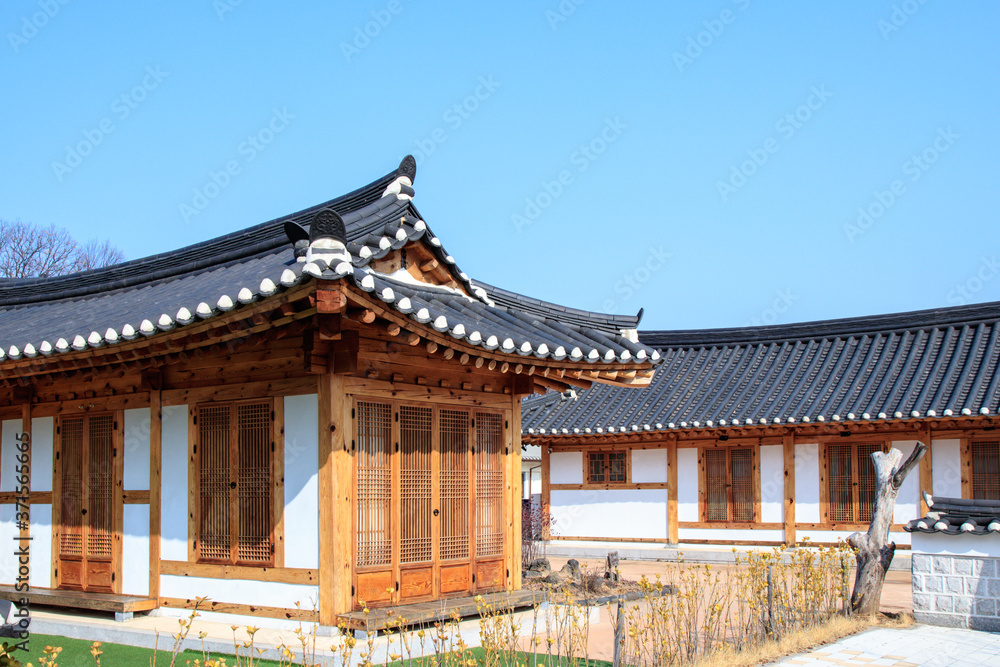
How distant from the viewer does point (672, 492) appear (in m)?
18.5

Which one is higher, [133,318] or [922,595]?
[133,318]

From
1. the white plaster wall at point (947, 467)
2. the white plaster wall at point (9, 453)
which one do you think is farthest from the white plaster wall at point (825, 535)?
the white plaster wall at point (9, 453)

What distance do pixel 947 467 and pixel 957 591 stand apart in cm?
729

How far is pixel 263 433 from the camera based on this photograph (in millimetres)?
8086

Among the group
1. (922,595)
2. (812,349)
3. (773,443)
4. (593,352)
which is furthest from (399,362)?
(812,349)

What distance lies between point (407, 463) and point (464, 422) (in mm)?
878

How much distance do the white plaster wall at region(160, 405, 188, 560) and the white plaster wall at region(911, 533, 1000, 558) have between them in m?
7.41

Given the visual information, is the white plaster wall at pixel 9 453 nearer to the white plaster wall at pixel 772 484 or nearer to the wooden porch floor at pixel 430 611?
the wooden porch floor at pixel 430 611

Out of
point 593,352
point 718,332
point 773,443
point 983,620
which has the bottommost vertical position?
point 983,620

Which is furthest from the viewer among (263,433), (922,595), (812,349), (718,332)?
(718,332)

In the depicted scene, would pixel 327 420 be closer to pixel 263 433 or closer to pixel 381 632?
pixel 263 433

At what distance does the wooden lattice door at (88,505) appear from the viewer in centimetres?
911

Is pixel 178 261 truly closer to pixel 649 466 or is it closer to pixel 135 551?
pixel 135 551

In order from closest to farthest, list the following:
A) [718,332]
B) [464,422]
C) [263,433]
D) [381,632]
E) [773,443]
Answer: [381,632], [263,433], [464,422], [773,443], [718,332]
